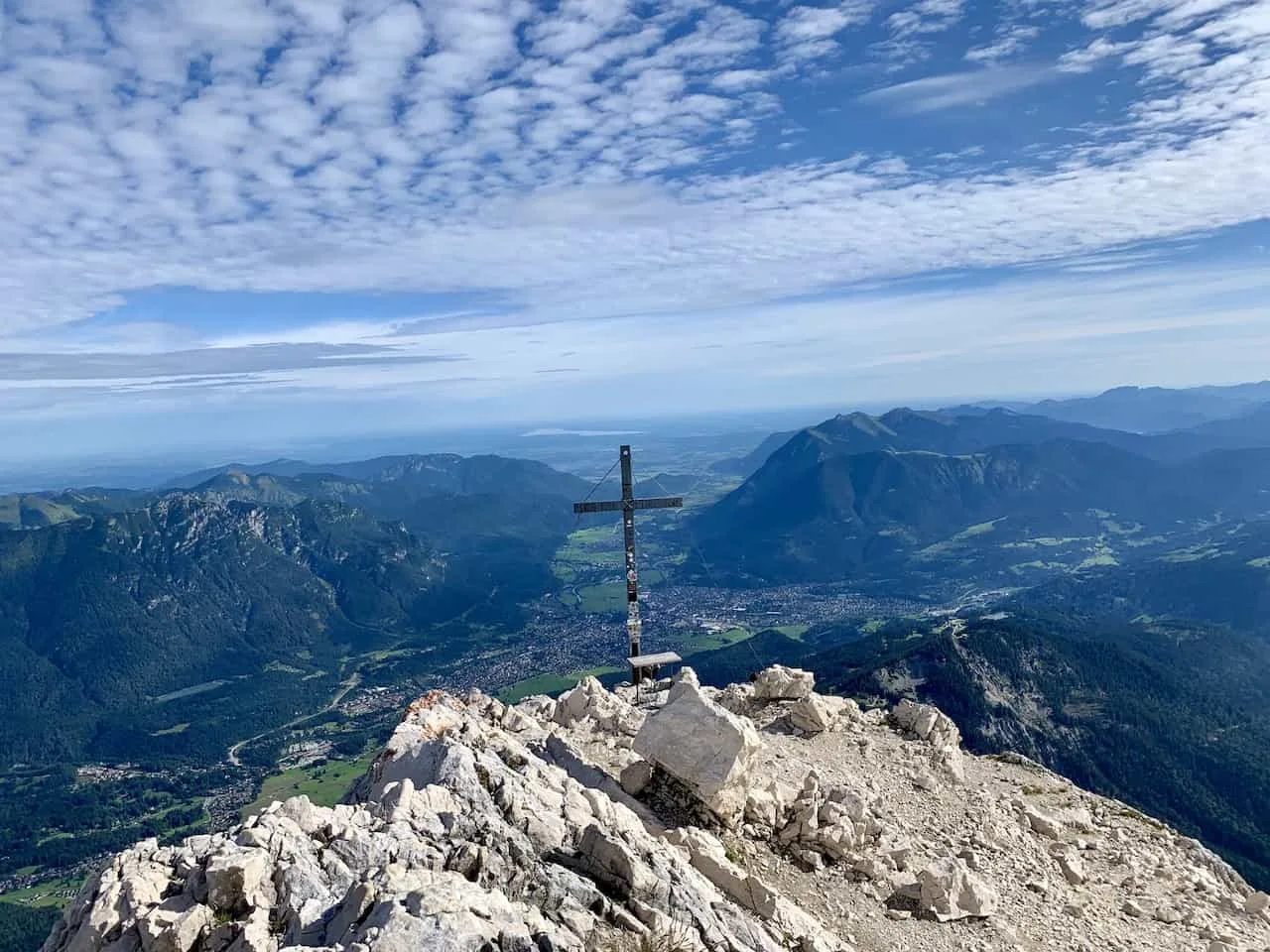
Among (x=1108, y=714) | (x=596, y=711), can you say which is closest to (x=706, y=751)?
(x=596, y=711)

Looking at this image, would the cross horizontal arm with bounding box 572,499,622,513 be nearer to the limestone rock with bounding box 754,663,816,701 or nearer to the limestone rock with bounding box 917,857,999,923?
the limestone rock with bounding box 754,663,816,701

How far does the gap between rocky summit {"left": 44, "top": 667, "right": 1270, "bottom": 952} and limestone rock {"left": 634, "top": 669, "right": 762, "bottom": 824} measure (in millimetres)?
77

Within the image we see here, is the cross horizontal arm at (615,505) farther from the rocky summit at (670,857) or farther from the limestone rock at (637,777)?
the limestone rock at (637,777)

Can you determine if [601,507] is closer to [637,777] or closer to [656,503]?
[656,503]

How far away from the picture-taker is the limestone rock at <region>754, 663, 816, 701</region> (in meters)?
43.2

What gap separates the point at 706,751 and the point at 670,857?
5819 mm

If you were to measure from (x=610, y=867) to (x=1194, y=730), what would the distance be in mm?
189023

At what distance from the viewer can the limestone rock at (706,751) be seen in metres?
26.2

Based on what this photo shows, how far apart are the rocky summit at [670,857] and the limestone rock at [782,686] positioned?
3006 mm

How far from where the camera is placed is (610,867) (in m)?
19.3

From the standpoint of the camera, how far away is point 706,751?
1045 inches

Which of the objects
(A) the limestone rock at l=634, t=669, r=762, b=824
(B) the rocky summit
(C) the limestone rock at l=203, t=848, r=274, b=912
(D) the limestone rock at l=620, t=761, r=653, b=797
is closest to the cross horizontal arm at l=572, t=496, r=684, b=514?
(B) the rocky summit

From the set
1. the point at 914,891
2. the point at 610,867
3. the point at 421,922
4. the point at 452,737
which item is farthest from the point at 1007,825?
the point at 421,922

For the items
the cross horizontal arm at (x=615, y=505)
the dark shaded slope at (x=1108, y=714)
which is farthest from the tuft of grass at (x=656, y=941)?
the dark shaded slope at (x=1108, y=714)
